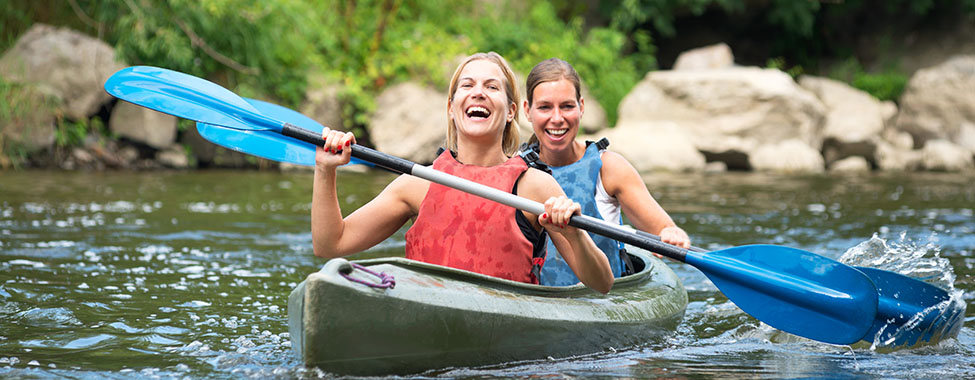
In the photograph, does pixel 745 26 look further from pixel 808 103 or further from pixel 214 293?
pixel 214 293

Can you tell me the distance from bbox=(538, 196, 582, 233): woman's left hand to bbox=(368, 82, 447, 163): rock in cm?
814

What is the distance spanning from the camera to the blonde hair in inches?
115

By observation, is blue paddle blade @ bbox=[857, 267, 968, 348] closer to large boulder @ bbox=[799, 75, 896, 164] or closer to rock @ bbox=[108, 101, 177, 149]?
rock @ bbox=[108, 101, 177, 149]

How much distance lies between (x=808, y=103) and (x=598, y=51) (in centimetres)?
315

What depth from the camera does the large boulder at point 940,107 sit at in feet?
43.9

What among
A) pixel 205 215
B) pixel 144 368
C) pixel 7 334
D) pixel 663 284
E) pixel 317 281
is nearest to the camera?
pixel 317 281

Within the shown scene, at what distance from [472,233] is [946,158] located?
11229 mm

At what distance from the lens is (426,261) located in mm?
2867

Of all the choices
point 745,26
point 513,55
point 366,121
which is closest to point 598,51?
point 513,55

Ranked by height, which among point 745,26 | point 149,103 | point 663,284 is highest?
point 745,26

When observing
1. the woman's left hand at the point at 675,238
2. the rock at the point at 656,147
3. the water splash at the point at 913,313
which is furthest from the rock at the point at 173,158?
the water splash at the point at 913,313

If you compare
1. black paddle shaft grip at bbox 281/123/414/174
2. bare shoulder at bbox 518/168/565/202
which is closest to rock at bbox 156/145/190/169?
black paddle shaft grip at bbox 281/123/414/174

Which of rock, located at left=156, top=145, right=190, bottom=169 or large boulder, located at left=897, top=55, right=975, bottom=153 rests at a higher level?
large boulder, located at left=897, top=55, right=975, bottom=153

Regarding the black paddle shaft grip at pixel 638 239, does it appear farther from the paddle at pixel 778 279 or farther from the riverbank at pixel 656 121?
the riverbank at pixel 656 121
